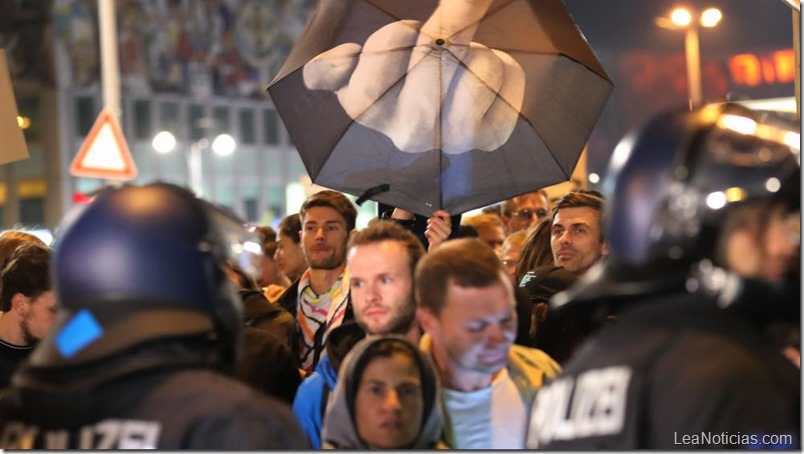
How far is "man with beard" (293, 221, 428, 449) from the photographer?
4.35 meters

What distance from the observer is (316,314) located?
21.0ft

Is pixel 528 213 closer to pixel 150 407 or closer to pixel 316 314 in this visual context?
pixel 316 314

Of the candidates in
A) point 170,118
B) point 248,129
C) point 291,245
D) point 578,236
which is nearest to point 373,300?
point 578,236

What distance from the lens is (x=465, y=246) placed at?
13.3 feet

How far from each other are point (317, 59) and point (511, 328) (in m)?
2.27

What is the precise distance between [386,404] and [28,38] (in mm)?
41372

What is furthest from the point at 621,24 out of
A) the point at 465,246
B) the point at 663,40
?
the point at 465,246

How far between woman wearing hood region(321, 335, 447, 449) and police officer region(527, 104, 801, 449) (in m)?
1.06

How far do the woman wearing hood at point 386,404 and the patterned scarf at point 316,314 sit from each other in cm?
157

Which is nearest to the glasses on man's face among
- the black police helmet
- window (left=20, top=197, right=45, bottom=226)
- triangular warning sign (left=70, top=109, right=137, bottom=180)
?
triangular warning sign (left=70, top=109, right=137, bottom=180)

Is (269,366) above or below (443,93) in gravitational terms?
below

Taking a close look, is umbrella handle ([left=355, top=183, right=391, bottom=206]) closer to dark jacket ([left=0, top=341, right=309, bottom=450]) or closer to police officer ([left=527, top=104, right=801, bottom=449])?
dark jacket ([left=0, top=341, right=309, bottom=450])

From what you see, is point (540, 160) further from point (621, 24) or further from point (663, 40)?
point (663, 40)

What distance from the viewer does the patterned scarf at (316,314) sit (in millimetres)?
5531
